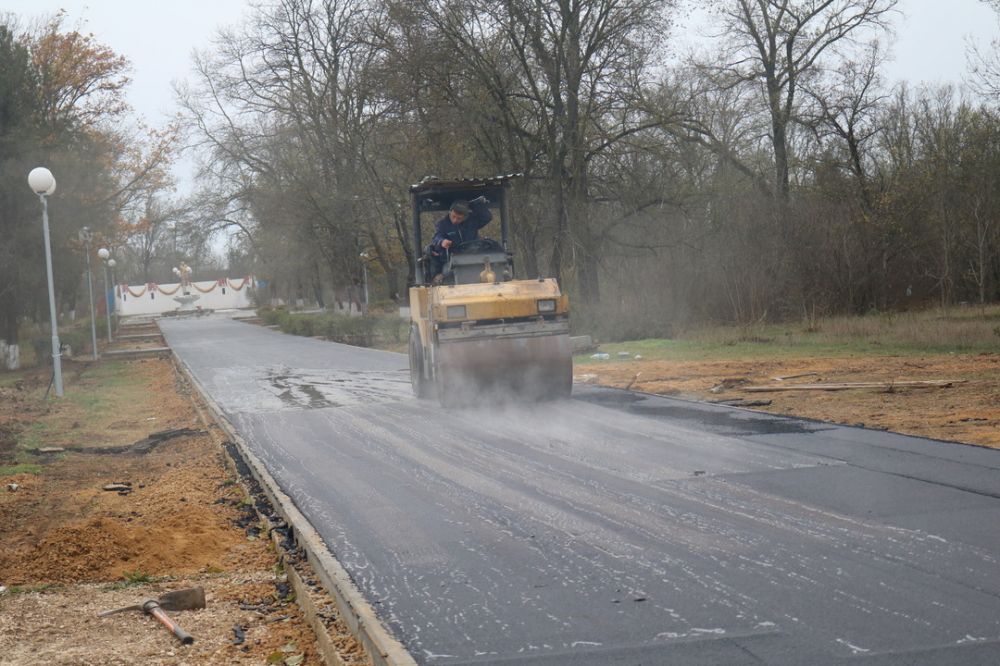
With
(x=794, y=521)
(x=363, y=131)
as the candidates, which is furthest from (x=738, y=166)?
(x=794, y=521)

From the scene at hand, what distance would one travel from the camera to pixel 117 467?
484 inches

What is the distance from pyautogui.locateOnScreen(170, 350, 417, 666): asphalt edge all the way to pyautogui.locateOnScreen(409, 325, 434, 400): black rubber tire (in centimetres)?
621

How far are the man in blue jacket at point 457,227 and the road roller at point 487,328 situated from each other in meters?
0.02

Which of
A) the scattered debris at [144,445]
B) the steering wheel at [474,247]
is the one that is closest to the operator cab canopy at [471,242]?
the steering wheel at [474,247]

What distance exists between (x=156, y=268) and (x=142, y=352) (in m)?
96.0

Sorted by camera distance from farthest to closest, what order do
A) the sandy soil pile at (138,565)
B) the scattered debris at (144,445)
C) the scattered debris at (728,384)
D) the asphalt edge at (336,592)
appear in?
the scattered debris at (728,384)
the scattered debris at (144,445)
the sandy soil pile at (138,565)
the asphalt edge at (336,592)

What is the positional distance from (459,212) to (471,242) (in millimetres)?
503

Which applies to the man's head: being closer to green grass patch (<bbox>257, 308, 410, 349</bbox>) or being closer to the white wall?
green grass patch (<bbox>257, 308, 410, 349</bbox>)

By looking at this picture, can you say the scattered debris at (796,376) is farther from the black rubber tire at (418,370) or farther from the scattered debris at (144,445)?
the scattered debris at (144,445)

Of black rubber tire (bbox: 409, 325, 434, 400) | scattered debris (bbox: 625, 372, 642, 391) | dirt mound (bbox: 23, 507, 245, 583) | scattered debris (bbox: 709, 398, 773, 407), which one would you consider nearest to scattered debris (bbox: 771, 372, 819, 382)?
scattered debris (bbox: 709, 398, 773, 407)

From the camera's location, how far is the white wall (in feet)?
341

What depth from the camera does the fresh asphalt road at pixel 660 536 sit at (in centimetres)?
523

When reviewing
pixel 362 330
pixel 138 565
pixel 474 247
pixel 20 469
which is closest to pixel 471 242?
pixel 474 247

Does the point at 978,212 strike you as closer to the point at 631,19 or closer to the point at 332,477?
the point at 631,19
